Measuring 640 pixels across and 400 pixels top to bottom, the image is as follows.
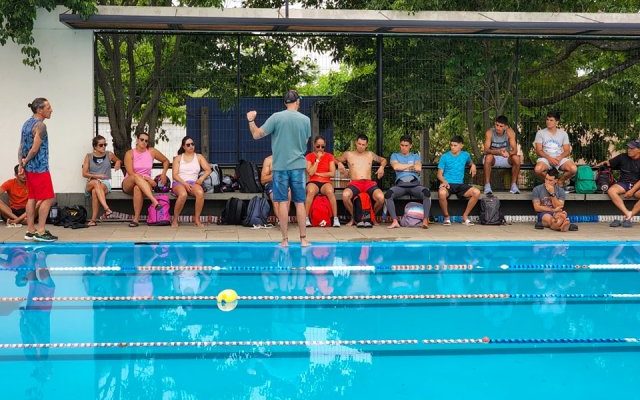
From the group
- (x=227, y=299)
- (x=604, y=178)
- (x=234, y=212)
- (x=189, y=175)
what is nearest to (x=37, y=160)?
(x=189, y=175)

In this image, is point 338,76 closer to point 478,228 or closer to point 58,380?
point 478,228

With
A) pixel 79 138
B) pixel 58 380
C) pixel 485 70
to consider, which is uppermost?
pixel 485 70

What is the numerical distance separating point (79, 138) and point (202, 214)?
7.06 feet

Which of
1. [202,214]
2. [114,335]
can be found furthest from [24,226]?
[114,335]

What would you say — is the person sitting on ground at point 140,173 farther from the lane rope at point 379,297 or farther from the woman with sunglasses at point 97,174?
the lane rope at point 379,297

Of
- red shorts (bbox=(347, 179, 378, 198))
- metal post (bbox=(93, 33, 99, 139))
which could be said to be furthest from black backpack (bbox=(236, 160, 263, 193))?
metal post (bbox=(93, 33, 99, 139))

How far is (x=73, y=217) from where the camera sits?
39.8 feet

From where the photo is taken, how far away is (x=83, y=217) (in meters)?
12.2

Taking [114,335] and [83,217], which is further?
[83,217]

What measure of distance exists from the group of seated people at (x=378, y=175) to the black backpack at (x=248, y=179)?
16.4 inches

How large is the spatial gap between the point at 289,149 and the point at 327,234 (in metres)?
1.83

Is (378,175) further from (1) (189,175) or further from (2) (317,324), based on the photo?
(2) (317,324)

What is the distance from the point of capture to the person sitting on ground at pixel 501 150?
1315 cm

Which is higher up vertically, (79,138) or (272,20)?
(272,20)
